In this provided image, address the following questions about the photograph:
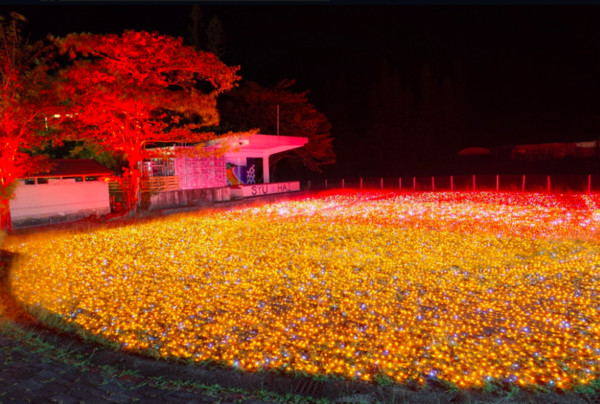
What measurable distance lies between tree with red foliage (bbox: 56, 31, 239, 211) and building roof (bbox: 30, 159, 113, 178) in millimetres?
1909

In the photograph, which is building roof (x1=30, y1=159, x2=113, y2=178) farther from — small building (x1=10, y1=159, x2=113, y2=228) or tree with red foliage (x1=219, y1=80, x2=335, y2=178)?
tree with red foliage (x1=219, y1=80, x2=335, y2=178)

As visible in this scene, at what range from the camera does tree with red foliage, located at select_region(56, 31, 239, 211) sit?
1310 centimetres

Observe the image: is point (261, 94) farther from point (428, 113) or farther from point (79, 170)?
point (428, 113)

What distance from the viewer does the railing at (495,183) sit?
24.2 metres

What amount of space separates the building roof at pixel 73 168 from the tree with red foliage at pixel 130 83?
6.26 ft

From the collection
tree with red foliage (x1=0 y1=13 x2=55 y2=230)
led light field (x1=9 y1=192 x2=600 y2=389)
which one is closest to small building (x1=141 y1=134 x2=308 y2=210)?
tree with red foliage (x1=0 y1=13 x2=55 y2=230)

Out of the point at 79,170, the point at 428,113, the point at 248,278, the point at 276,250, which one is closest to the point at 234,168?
the point at 79,170

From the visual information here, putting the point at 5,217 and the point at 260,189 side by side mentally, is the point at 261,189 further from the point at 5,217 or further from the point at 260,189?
the point at 5,217

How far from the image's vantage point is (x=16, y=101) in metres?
11.4

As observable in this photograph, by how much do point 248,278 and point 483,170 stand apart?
1296 inches

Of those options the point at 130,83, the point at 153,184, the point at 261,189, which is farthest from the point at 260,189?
the point at 130,83

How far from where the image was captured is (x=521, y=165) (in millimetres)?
33719

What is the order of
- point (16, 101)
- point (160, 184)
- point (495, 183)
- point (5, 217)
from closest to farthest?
point (16, 101) → point (5, 217) → point (160, 184) → point (495, 183)

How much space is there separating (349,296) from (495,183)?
25037 millimetres
